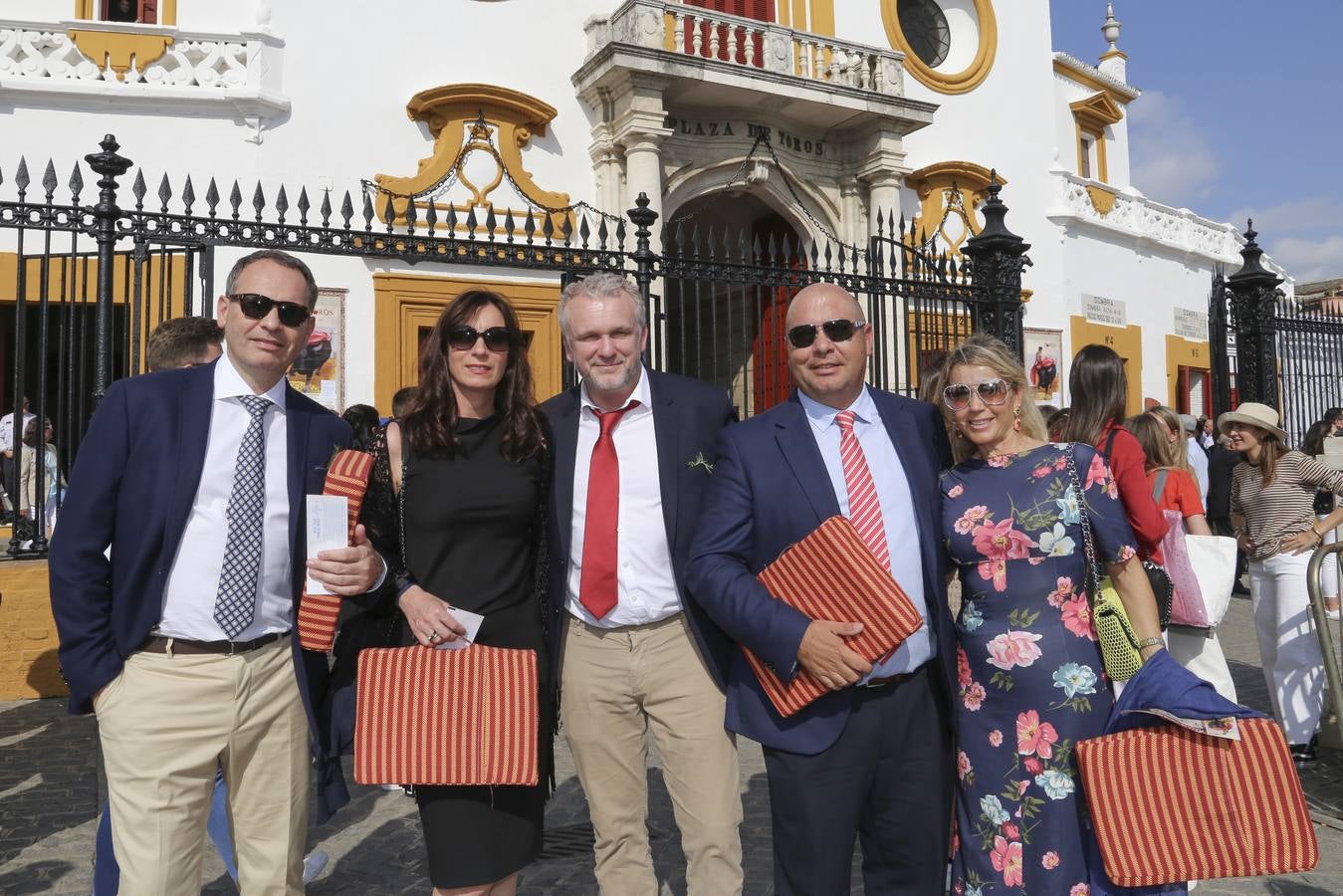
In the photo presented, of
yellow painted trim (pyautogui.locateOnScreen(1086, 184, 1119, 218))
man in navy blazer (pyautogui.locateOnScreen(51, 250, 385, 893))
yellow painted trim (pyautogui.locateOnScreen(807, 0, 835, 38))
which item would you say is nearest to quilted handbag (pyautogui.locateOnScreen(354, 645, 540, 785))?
man in navy blazer (pyautogui.locateOnScreen(51, 250, 385, 893))

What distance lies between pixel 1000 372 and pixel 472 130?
1031cm

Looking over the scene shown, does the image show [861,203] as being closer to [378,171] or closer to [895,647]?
[378,171]

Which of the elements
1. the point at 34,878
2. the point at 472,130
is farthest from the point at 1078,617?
the point at 472,130

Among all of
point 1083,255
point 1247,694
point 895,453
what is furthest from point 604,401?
point 1083,255

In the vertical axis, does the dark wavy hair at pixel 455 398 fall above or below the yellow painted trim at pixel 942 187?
below

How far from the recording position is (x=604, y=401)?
2846mm

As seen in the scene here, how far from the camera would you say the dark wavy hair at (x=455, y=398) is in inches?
102

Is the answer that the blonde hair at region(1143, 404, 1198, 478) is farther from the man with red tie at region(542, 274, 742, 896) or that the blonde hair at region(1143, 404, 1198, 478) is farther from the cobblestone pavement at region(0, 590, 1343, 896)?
the man with red tie at region(542, 274, 742, 896)

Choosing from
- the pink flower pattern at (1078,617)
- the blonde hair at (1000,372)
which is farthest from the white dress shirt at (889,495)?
the pink flower pattern at (1078,617)

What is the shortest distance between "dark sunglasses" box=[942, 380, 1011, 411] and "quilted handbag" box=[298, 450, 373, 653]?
5.12 ft

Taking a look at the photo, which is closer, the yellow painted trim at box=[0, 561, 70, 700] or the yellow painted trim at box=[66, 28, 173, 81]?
the yellow painted trim at box=[0, 561, 70, 700]

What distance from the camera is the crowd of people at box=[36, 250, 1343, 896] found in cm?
235

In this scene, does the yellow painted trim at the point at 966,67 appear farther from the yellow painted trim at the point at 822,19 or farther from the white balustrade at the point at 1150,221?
the white balustrade at the point at 1150,221

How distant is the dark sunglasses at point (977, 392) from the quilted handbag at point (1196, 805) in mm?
898
